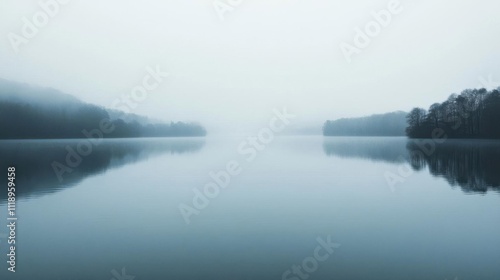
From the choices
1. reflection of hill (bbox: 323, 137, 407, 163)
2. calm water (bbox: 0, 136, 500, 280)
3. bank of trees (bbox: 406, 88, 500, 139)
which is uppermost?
bank of trees (bbox: 406, 88, 500, 139)

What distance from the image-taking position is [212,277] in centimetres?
709

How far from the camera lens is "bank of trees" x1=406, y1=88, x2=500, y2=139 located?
6436cm

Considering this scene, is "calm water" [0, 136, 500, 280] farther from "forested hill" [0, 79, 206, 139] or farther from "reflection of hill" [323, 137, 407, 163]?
"forested hill" [0, 79, 206, 139]

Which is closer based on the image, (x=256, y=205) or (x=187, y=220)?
(x=187, y=220)

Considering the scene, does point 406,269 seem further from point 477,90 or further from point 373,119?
point 373,119

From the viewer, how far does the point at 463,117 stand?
72375mm

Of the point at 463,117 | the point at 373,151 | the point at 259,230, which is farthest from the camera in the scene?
the point at 463,117

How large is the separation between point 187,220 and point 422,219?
8.18 metres

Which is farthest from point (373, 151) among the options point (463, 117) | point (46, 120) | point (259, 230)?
point (46, 120)

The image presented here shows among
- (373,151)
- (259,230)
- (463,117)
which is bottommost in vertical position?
(259,230)

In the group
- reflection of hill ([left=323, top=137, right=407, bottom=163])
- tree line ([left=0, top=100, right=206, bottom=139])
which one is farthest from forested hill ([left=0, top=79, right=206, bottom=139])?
reflection of hill ([left=323, top=137, right=407, bottom=163])

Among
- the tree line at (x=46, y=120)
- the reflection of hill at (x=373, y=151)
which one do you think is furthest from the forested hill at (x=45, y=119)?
the reflection of hill at (x=373, y=151)

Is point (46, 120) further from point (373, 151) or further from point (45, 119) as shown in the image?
point (373, 151)

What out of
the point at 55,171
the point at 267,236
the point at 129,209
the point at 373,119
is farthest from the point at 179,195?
the point at 373,119
